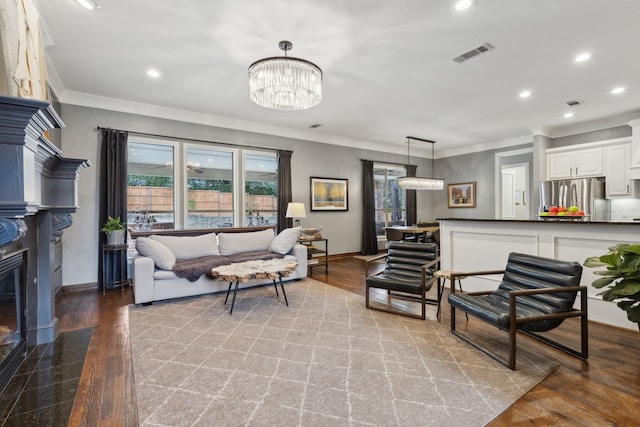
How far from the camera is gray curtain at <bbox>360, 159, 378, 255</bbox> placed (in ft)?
24.2

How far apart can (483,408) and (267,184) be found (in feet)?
16.8

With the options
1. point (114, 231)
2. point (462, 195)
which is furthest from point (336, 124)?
point (462, 195)

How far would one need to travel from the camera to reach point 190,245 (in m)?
4.47

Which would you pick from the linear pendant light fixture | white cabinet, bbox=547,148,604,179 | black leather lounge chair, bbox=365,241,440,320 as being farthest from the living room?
black leather lounge chair, bbox=365,241,440,320

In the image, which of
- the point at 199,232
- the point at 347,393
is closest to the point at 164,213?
the point at 199,232

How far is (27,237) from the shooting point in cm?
247

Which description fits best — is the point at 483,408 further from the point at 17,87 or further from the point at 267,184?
the point at 267,184

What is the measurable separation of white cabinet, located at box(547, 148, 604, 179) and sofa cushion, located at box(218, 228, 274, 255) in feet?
18.8

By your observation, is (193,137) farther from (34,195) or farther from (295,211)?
(34,195)

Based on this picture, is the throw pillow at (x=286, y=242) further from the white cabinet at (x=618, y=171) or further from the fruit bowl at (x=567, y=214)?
the white cabinet at (x=618, y=171)

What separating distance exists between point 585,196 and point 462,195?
2926 mm

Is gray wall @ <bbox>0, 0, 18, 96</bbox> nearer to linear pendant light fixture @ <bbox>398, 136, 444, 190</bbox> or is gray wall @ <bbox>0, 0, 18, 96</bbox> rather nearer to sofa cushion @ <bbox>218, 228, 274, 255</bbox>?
sofa cushion @ <bbox>218, 228, 274, 255</bbox>

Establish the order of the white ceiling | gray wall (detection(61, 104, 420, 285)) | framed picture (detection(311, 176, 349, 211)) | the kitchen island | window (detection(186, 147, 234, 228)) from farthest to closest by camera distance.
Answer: framed picture (detection(311, 176, 349, 211))
window (detection(186, 147, 234, 228))
gray wall (detection(61, 104, 420, 285))
the kitchen island
the white ceiling

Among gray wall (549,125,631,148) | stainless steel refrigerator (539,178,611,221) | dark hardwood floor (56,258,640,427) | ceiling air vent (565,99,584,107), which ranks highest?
ceiling air vent (565,99,584,107)
